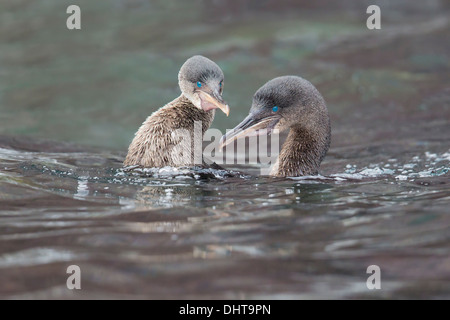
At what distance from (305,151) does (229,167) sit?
162 centimetres

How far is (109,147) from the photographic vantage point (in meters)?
9.71

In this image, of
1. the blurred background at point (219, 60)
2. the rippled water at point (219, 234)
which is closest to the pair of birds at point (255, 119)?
the rippled water at point (219, 234)

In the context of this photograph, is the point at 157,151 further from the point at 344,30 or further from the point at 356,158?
the point at 344,30

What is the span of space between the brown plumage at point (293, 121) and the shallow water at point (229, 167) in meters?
0.31

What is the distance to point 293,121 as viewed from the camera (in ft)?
21.3

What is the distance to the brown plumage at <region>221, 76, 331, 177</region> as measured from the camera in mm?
6352

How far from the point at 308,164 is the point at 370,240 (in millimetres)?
2372

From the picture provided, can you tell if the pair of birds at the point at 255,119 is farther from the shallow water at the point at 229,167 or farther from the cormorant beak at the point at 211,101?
→ the shallow water at the point at 229,167

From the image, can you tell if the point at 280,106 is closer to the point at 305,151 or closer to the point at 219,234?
the point at 305,151

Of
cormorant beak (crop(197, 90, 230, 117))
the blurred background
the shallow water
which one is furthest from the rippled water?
the blurred background

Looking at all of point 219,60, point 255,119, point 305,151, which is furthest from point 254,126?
point 219,60

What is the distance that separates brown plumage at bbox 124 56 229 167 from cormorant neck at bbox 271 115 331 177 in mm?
794

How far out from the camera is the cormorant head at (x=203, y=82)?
6.45m
